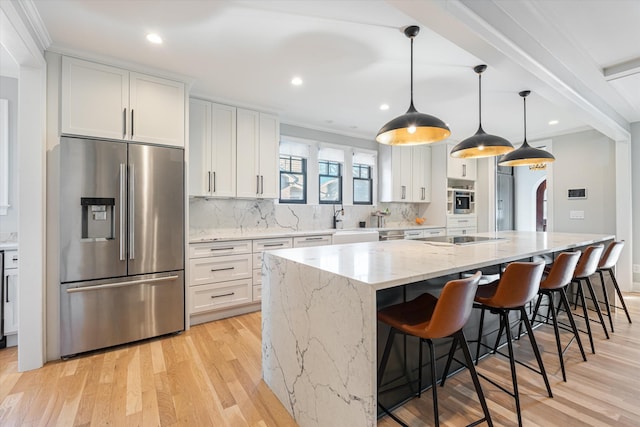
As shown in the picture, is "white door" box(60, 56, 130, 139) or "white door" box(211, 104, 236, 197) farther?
"white door" box(211, 104, 236, 197)

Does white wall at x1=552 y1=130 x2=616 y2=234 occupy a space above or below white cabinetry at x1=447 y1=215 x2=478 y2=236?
above

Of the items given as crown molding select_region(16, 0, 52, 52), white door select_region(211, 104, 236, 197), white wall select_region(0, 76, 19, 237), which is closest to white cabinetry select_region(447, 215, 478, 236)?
white door select_region(211, 104, 236, 197)

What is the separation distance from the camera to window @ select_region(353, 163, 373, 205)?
526 centimetres

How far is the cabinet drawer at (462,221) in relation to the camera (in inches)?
222

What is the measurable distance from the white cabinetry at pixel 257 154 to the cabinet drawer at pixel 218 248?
0.68 m

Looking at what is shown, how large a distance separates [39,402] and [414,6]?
3.31 m

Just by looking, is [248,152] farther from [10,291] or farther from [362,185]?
[10,291]

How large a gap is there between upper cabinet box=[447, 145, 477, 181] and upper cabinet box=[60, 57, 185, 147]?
181 inches

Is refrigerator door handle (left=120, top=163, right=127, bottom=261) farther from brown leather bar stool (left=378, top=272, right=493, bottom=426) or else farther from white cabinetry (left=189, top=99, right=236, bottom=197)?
brown leather bar stool (left=378, top=272, right=493, bottom=426)

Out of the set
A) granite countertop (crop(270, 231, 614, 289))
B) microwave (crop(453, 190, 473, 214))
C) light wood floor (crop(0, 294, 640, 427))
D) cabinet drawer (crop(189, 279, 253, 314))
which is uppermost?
microwave (crop(453, 190, 473, 214))

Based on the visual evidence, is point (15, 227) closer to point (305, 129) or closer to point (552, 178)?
point (305, 129)

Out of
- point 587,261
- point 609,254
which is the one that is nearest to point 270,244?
point 587,261

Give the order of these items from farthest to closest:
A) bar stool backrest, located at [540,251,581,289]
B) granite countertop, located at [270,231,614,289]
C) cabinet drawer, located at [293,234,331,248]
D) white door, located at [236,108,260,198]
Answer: cabinet drawer, located at [293,234,331,248] < white door, located at [236,108,260,198] < bar stool backrest, located at [540,251,581,289] < granite countertop, located at [270,231,614,289]

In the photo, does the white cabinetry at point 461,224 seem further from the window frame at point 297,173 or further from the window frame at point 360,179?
the window frame at point 297,173
